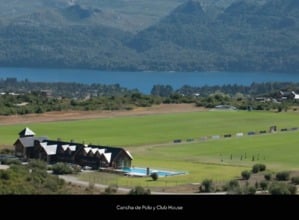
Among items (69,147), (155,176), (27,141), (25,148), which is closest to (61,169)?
(155,176)

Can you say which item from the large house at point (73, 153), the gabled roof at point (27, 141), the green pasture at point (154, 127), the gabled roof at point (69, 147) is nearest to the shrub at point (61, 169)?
the large house at point (73, 153)

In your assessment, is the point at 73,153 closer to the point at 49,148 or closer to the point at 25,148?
the point at 49,148

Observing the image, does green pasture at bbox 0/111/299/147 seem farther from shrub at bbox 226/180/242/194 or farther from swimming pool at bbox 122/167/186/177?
shrub at bbox 226/180/242/194

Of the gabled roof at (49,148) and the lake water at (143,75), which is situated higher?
the gabled roof at (49,148)

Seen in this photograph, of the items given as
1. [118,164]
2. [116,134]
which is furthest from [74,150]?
[116,134]

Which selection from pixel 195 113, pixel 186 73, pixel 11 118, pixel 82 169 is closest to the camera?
pixel 82 169

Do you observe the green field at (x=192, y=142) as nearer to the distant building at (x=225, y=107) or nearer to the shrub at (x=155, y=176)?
the shrub at (x=155, y=176)

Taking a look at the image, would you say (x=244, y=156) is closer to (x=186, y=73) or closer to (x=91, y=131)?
(x=91, y=131)
